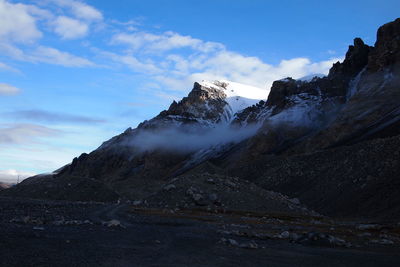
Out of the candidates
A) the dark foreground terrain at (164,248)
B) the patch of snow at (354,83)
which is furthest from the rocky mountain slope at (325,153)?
the dark foreground terrain at (164,248)

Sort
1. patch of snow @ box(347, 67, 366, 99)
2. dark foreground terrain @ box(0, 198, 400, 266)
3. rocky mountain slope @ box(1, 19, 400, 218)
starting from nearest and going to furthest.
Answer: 1. dark foreground terrain @ box(0, 198, 400, 266)
2. rocky mountain slope @ box(1, 19, 400, 218)
3. patch of snow @ box(347, 67, 366, 99)

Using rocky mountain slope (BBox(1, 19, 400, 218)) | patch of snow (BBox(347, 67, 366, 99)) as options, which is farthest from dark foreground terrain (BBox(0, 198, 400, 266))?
patch of snow (BBox(347, 67, 366, 99))

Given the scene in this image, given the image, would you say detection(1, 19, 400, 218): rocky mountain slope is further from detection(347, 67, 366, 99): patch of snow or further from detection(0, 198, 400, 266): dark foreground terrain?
detection(0, 198, 400, 266): dark foreground terrain

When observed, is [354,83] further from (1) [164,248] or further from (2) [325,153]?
(1) [164,248]

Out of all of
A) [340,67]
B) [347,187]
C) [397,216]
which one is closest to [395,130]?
[347,187]

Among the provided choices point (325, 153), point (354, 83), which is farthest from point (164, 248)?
point (354, 83)

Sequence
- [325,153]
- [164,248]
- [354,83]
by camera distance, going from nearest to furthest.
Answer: [164,248] → [325,153] → [354,83]

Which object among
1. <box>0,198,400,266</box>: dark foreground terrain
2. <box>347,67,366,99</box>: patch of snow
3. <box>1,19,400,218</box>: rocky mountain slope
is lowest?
<box>0,198,400,266</box>: dark foreground terrain

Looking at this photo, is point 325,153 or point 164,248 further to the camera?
point 325,153

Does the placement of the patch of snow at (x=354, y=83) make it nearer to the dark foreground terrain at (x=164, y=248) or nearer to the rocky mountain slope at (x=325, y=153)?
the rocky mountain slope at (x=325, y=153)

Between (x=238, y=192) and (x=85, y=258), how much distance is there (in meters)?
52.6

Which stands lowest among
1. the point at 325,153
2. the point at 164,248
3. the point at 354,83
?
the point at 164,248

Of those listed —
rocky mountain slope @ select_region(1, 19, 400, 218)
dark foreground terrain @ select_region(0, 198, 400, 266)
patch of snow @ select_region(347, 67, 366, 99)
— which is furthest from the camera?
patch of snow @ select_region(347, 67, 366, 99)

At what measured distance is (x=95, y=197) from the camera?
78500mm
